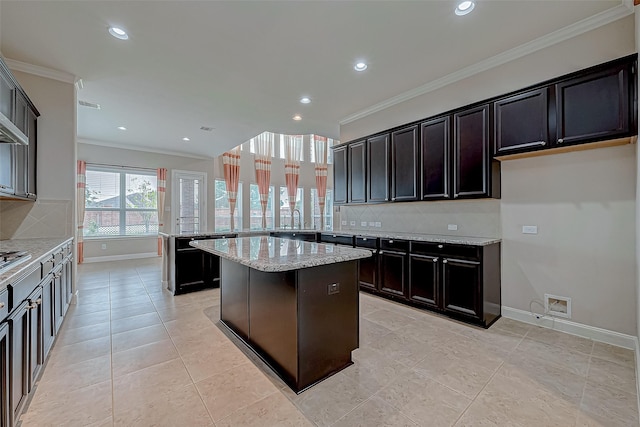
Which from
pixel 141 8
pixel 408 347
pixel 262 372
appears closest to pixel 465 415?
pixel 408 347

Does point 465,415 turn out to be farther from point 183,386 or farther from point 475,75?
point 475,75

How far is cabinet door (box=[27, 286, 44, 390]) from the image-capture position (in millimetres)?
1699

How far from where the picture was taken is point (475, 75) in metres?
3.31

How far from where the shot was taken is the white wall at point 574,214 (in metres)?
2.41

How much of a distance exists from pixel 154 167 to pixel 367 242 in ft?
20.6

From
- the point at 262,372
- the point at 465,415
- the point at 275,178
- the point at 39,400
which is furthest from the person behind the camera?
the point at 275,178

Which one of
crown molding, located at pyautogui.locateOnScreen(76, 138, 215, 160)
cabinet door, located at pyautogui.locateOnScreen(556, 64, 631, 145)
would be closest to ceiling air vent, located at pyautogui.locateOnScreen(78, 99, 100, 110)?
crown molding, located at pyautogui.locateOnScreen(76, 138, 215, 160)

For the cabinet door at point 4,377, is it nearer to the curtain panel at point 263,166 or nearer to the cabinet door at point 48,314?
the cabinet door at point 48,314

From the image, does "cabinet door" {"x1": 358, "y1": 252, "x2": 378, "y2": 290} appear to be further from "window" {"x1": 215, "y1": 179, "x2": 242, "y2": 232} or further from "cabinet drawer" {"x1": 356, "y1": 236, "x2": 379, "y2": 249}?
"window" {"x1": 215, "y1": 179, "x2": 242, "y2": 232}

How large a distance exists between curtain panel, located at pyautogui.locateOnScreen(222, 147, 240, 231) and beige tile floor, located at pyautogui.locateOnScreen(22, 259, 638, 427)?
5274mm

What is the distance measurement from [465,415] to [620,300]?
2.02 meters

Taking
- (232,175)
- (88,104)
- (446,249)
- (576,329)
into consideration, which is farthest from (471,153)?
(232,175)

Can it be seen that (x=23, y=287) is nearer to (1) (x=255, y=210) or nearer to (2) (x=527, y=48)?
(2) (x=527, y=48)

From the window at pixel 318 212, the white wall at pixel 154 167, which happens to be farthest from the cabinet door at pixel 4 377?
the window at pixel 318 212
